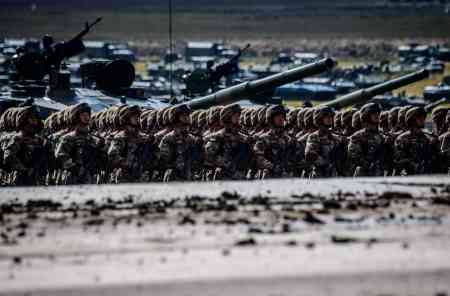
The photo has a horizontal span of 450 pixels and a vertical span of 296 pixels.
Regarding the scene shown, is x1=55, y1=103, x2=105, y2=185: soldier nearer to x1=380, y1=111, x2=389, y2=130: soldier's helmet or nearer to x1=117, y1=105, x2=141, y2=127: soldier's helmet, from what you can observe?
x1=117, y1=105, x2=141, y2=127: soldier's helmet

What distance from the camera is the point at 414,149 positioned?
31.2 meters

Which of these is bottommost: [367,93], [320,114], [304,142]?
[367,93]

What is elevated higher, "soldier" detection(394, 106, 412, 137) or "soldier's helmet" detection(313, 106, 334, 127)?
"soldier's helmet" detection(313, 106, 334, 127)

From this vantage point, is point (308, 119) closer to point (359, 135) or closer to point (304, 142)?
point (304, 142)

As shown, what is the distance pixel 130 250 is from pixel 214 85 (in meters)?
29.8

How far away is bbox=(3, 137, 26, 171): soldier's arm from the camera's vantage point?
29141mm

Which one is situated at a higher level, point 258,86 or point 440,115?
point 440,115

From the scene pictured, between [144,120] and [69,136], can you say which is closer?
[69,136]

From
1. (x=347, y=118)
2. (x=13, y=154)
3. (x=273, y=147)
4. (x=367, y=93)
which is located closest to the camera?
Answer: (x=13, y=154)

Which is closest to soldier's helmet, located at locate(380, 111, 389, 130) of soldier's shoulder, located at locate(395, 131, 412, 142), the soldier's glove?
soldier's shoulder, located at locate(395, 131, 412, 142)

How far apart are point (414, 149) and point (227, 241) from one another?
12.7m

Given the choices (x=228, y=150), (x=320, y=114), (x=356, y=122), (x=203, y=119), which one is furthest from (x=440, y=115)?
(x=228, y=150)

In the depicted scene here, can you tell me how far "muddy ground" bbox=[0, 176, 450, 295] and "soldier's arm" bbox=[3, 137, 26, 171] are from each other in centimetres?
474

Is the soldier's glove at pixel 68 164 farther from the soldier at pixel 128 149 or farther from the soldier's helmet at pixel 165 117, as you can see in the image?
the soldier's helmet at pixel 165 117
